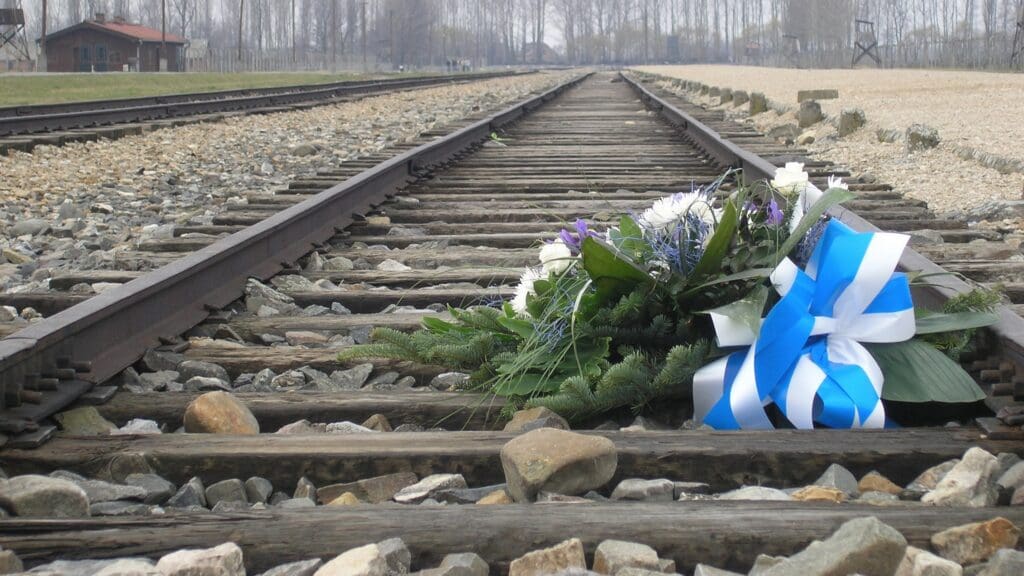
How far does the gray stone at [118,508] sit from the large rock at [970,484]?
4.41 ft

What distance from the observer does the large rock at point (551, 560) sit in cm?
161

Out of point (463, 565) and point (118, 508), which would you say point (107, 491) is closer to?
point (118, 508)

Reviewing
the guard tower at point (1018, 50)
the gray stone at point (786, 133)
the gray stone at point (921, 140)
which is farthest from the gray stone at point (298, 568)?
the guard tower at point (1018, 50)

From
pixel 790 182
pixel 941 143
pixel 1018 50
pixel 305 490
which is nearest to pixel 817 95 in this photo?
pixel 941 143

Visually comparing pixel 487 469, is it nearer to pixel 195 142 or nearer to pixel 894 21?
pixel 195 142

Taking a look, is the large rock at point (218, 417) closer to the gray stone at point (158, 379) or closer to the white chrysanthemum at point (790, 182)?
the gray stone at point (158, 379)

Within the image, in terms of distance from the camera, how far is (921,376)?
227 centimetres

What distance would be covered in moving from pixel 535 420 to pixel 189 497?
70 cm

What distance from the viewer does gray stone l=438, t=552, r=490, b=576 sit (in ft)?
5.22

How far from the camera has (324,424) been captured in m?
2.43

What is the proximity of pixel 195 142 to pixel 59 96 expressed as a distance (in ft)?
38.6

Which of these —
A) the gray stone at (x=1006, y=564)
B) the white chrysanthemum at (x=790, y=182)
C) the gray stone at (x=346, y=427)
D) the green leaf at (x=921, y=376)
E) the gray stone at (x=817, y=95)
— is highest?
the gray stone at (x=817, y=95)

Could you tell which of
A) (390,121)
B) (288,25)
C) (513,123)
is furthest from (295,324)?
(288,25)

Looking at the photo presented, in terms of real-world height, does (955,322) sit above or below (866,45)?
below
